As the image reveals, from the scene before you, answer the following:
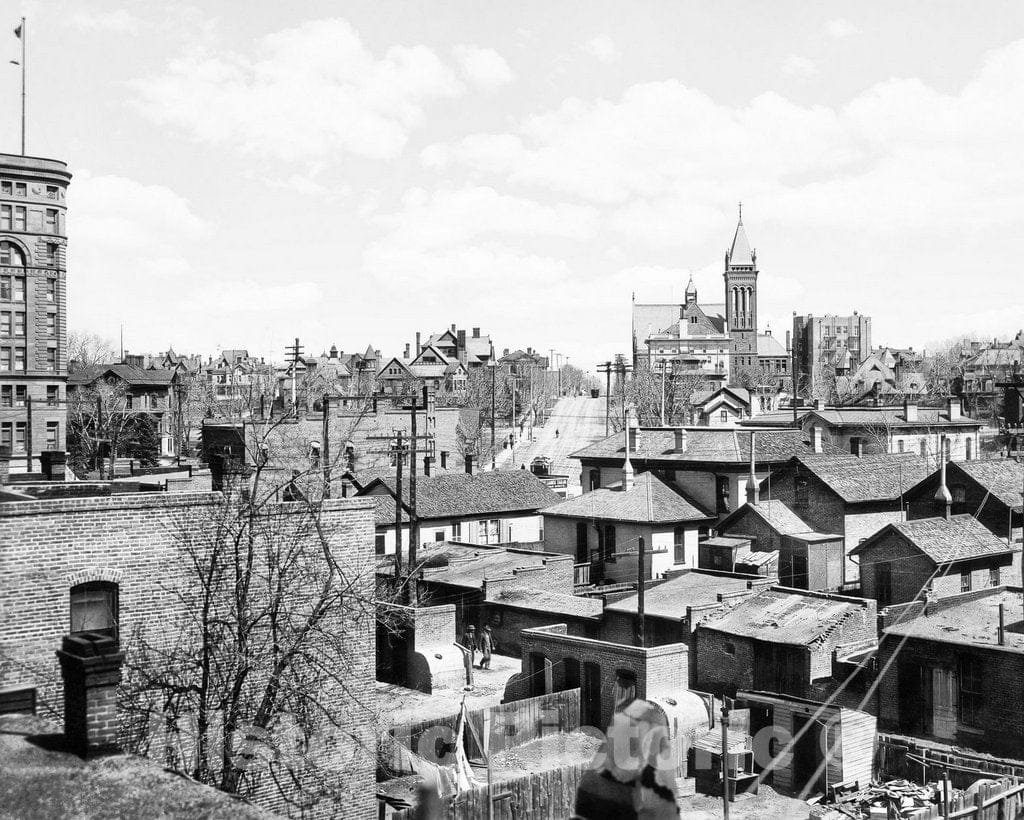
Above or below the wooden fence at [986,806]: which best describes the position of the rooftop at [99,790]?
above

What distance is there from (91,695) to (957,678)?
2300cm

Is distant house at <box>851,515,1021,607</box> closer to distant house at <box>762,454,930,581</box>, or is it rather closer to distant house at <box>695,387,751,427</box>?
distant house at <box>762,454,930,581</box>

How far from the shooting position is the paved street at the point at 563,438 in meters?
86.7

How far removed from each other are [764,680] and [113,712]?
Result: 22.4m

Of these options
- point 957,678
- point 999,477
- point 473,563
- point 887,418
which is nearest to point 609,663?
point 957,678

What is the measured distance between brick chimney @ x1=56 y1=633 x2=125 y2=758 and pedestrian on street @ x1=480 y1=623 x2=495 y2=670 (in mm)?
24254

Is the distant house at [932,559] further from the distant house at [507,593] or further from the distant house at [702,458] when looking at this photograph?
the distant house at [702,458]

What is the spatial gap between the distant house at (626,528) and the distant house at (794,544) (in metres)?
3.48

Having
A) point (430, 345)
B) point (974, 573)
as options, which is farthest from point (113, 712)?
point (430, 345)

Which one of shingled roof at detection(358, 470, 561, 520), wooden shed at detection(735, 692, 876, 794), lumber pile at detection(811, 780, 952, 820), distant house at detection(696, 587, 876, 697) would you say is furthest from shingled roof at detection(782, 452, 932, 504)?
lumber pile at detection(811, 780, 952, 820)

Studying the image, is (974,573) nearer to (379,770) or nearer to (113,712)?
(379,770)

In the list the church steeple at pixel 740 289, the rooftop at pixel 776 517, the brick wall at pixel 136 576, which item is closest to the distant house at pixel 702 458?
the rooftop at pixel 776 517

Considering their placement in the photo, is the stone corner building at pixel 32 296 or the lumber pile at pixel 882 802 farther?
the stone corner building at pixel 32 296

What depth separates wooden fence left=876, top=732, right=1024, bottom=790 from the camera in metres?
23.0
